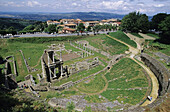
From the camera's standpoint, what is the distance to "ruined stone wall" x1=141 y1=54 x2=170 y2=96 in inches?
937

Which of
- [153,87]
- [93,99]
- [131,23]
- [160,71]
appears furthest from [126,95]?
[131,23]

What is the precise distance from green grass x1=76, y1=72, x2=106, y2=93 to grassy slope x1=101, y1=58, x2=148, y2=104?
7.42 ft

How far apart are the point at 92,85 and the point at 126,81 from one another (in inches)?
370

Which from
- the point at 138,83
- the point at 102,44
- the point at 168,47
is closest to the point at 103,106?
the point at 138,83

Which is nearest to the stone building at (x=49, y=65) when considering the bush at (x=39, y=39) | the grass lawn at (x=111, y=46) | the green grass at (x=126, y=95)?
the green grass at (x=126, y=95)

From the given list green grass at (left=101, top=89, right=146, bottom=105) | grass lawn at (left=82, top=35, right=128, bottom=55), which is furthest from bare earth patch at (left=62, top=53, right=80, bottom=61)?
green grass at (left=101, top=89, right=146, bottom=105)

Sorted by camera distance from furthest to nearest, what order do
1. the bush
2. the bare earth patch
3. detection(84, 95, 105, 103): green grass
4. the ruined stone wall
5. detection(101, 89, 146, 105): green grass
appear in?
the bush → the bare earth patch → the ruined stone wall → detection(84, 95, 105, 103): green grass → detection(101, 89, 146, 105): green grass

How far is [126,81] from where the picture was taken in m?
29.6

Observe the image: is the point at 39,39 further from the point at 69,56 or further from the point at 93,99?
the point at 93,99

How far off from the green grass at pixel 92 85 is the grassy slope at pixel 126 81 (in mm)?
2261

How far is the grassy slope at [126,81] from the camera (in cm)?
2330

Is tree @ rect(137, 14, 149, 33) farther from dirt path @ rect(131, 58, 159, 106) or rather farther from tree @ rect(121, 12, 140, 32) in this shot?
dirt path @ rect(131, 58, 159, 106)

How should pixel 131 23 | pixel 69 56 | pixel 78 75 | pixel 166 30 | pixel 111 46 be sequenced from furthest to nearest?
1. pixel 131 23
2. pixel 111 46
3. pixel 69 56
4. pixel 166 30
5. pixel 78 75

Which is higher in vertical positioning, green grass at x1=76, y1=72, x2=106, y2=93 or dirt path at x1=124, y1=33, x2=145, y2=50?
dirt path at x1=124, y1=33, x2=145, y2=50
